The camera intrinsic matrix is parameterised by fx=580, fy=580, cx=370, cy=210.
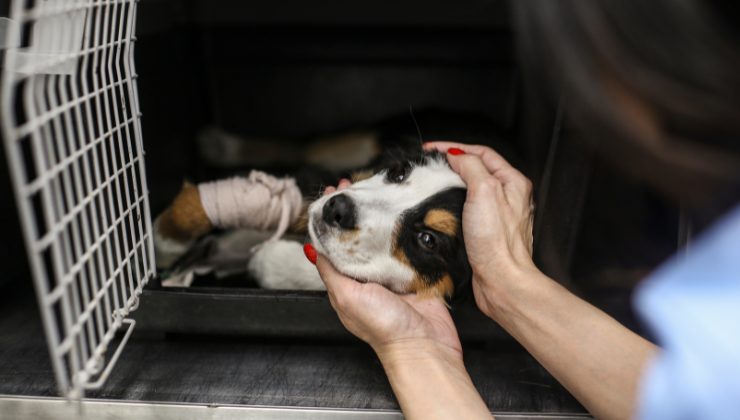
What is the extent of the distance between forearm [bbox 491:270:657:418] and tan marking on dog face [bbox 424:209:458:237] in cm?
20

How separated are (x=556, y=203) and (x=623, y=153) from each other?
63 centimetres

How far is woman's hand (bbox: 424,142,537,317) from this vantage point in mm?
1116

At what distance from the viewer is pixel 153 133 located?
158 cm

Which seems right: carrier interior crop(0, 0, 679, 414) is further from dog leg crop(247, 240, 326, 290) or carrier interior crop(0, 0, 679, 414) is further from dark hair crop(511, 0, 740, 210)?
dark hair crop(511, 0, 740, 210)

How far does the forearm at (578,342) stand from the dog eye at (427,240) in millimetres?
213

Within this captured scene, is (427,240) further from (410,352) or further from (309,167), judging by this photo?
(309,167)

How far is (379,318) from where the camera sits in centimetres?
104

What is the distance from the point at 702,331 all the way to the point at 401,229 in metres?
0.73

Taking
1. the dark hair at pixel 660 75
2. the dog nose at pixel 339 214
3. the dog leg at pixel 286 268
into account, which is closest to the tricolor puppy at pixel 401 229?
the dog nose at pixel 339 214

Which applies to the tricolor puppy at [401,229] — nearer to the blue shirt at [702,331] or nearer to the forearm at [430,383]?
the forearm at [430,383]

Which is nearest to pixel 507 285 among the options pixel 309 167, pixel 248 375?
pixel 248 375

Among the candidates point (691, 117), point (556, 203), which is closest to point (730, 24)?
point (691, 117)

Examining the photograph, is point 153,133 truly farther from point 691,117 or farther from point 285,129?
point 691,117

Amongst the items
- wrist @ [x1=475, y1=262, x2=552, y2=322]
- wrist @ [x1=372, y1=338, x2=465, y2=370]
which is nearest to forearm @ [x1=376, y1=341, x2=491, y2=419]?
wrist @ [x1=372, y1=338, x2=465, y2=370]
